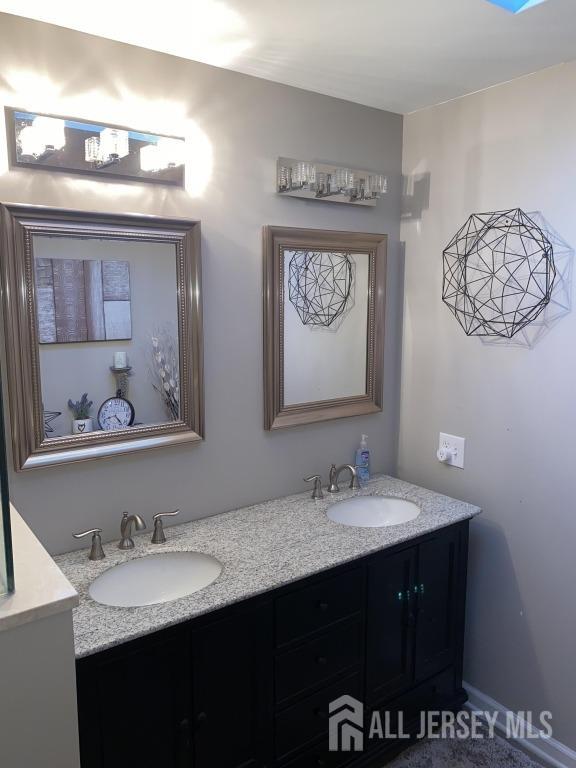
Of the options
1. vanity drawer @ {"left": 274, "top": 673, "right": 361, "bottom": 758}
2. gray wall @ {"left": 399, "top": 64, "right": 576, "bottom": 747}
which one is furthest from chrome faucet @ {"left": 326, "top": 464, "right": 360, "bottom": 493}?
vanity drawer @ {"left": 274, "top": 673, "right": 361, "bottom": 758}

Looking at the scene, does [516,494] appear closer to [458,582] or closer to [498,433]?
[498,433]

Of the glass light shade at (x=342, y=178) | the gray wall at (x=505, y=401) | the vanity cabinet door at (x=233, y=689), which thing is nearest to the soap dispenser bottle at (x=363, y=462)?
the gray wall at (x=505, y=401)

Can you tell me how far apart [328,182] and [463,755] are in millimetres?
2153

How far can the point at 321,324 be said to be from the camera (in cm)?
228

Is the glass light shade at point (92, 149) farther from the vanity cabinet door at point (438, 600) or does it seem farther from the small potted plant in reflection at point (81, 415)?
the vanity cabinet door at point (438, 600)

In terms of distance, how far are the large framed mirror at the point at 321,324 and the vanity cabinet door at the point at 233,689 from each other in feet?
2.58

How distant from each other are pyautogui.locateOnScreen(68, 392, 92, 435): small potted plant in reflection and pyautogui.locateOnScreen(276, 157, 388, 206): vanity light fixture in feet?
3.32

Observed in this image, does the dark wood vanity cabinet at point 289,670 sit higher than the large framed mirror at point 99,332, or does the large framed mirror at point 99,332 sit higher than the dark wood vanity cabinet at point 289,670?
the large framed mirror at point 99,332

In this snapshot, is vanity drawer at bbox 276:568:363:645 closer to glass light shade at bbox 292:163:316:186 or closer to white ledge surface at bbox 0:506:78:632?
white ledge surface at bbox 0:506:78:632

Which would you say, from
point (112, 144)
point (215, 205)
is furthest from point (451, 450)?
point (112, 144)

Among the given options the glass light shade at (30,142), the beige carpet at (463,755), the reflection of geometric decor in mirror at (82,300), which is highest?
the glass light shade at (30,142)

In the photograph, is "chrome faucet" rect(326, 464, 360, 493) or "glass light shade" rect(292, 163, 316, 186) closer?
"glass light shade" rect(292, 163, 316, 186)

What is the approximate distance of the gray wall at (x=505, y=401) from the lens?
76.3 inches

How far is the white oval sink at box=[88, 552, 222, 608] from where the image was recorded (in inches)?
66.8
